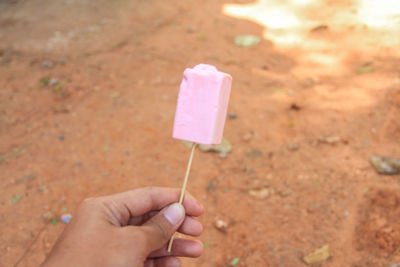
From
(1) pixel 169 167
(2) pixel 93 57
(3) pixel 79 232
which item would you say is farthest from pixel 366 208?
(2) pixel 93 57

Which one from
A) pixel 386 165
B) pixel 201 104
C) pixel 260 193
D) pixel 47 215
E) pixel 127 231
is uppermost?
pixel 201 104

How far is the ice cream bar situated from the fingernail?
1.31 ft

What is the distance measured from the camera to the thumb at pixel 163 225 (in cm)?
157

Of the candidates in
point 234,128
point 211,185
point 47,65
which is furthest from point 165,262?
point 47,65

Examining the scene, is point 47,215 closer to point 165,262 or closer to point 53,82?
point 165,262

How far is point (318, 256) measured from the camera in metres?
2.21

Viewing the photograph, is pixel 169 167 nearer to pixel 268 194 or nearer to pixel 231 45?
pixel 268 194

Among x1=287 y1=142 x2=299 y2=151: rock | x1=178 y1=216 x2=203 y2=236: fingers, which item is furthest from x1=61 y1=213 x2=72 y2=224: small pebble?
x1=287 y1=142 x2=299 y2=151: rock

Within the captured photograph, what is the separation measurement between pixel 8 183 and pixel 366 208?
3039 mm

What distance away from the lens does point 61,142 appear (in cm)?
335

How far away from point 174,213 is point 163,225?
119mm

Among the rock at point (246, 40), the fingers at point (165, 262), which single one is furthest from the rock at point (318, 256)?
the rock at point (246, 40)

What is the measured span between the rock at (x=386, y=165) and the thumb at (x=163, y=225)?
5.92 ft

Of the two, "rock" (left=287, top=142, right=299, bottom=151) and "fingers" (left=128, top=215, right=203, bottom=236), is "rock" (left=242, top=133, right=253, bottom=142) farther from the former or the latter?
"fingers" (left=128, top=215, right=203, bottom=236)
